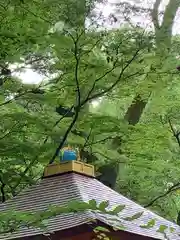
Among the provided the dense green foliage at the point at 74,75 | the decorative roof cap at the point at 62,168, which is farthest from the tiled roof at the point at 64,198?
the dense green foliage at the point at 74,75

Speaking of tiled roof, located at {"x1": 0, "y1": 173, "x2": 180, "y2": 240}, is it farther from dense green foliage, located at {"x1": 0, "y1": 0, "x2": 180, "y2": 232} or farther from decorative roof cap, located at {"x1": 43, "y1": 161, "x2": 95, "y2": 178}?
dense green foliage, located at {"x1": 0, "y1": 0, "x2": 180, "y2": 232}

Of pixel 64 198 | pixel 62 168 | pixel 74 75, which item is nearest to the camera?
pixel 74 75

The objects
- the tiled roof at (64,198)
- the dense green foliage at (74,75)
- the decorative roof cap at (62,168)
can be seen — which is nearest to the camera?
the dense green foliage at (74,75)

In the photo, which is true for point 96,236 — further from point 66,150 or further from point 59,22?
point 59,22

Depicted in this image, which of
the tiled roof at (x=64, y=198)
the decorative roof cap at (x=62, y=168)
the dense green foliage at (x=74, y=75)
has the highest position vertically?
the dense green foliage at (x=74, y=75)

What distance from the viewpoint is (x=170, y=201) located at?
31.6ft

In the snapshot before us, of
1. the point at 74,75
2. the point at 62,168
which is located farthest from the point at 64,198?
the point at 74,75

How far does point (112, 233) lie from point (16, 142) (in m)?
1.24

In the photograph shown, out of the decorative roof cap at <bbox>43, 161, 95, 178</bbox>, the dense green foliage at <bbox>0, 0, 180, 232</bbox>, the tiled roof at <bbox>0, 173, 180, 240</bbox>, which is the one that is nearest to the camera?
the dense green foliage at <bbox>0, 0, 180, 232</bbox>

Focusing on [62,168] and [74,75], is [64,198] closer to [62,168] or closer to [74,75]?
[62,168]

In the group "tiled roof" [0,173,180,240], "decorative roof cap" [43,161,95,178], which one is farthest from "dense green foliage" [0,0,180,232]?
"tiled roof" [0,173,180,240]

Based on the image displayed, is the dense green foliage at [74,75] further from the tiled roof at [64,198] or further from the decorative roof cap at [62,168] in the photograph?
the tiled roof at [64,198]

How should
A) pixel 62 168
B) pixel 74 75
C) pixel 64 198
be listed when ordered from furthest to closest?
pixel 62 168, pixel 64 198, pixel 74 75

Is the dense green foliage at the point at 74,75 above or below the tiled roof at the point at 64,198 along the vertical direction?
above
